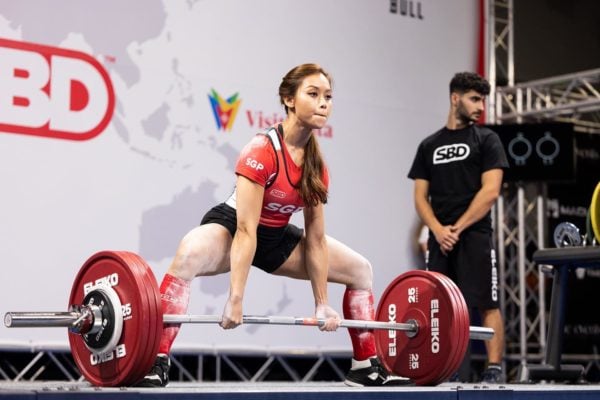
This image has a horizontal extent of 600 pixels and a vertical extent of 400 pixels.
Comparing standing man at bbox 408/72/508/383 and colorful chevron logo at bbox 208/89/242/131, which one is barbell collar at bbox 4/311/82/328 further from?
colorful chevron logo at bbox 208/89/242/131

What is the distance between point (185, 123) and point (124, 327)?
10.0 feet

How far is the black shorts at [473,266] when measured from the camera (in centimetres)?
465

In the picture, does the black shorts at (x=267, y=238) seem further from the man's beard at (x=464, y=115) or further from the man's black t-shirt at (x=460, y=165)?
the man's beard at (x=464, y=115)

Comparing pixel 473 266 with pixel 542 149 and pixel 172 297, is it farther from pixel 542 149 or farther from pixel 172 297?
pixel 542 149

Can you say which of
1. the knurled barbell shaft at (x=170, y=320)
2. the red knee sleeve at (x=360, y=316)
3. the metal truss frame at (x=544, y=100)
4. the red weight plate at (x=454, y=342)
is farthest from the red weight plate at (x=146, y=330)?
the metal truss frame at (x=544, y=100)

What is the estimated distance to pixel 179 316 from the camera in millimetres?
3086

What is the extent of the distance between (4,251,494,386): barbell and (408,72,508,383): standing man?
897 mm

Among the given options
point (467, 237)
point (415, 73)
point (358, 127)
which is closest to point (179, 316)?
point (467, 237)

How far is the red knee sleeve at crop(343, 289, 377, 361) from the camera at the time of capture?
11.8 feet

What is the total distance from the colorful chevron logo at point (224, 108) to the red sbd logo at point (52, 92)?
2.15ft

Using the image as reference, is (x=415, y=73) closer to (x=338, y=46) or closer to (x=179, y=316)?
(x=338, y=46)

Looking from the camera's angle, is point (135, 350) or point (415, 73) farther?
point (415, 73)

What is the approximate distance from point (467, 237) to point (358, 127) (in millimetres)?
2039

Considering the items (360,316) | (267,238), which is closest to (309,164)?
(267,238)
